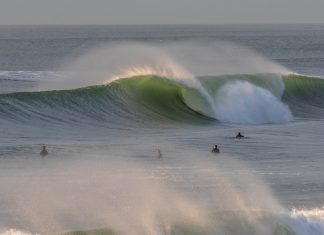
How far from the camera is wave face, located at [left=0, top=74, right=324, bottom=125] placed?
31547mm

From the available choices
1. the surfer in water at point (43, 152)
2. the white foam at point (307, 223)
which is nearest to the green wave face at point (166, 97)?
the surfer in water at point (43, 152)

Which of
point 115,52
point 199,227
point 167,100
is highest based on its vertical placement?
point 115,52

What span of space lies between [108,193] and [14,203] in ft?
6.14

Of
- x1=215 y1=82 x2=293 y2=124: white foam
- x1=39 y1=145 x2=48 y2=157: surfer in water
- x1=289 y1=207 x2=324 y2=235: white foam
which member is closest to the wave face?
x1=215 y1=82 x2=293 y2=124: white foam

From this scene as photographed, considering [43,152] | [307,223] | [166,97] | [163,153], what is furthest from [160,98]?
[307,223]

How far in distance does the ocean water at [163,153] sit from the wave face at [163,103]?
49 mm

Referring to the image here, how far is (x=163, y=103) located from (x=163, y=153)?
447 inches

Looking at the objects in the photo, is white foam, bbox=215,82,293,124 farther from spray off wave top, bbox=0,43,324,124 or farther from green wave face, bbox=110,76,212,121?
green wave face, bbox=110,76,212,121

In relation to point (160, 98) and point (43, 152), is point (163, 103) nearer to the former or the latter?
point (160, 98)

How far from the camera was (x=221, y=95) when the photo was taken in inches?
1439

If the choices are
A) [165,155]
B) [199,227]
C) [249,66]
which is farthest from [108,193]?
[249,66]

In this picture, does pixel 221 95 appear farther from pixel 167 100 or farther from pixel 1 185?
pixel 1 185

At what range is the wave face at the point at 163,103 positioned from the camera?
31.5m

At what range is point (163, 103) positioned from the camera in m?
34.9
